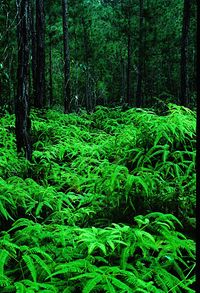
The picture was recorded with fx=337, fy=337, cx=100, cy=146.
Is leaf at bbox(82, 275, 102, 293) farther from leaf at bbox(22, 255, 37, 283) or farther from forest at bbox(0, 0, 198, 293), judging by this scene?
leaf at bbox(22, 255, 37, 283)

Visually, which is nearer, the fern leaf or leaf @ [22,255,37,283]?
the fern leaf

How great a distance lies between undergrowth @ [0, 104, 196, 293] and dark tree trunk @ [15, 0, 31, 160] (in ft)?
1.28

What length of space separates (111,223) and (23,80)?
350cm

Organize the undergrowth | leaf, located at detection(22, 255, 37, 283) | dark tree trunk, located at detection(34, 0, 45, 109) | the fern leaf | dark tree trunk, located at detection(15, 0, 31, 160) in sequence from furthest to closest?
dark tree trunk, located at detection(34, 0, 45, 109), dark tree trunk, located at detection(15, 0, 31, 160), the undergrowth, leaf, located at detection(22, 255, 37, 283), the fern leaf

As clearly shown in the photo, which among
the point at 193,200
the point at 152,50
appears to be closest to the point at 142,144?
the point at 193,200

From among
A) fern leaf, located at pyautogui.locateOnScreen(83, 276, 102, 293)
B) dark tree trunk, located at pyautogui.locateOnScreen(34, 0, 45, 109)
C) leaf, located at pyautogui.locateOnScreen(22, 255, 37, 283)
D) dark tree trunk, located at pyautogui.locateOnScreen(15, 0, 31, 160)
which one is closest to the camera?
fern leaf, located at pyautogui.locateOnScreen(83, 276, 102, 293)

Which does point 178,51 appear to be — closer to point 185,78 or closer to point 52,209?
point 185,78

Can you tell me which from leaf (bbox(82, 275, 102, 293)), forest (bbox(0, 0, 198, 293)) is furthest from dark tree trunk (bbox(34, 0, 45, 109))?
leaf (bbox(82, 275, 102, 293))

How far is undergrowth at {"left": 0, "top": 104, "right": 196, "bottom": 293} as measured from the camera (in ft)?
7.75

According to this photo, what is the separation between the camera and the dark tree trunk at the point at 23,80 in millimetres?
5728

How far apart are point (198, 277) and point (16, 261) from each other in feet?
6.22

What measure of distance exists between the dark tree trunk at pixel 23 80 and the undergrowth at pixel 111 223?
15.4 inches

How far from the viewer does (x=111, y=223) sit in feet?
11.0

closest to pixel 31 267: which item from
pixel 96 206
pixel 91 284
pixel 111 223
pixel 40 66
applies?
pixel 91 284
